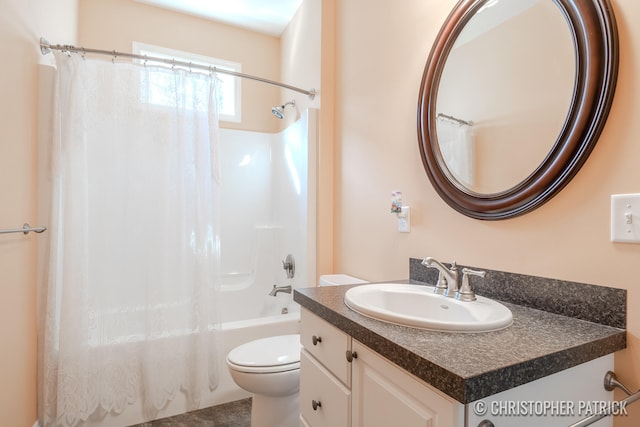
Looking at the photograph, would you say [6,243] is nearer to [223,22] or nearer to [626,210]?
[626,210]

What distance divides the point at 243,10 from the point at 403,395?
2978 mm

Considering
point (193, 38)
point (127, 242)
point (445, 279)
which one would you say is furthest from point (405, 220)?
point (193, 38)

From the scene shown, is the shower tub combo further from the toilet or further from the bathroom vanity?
the bathroom vanity

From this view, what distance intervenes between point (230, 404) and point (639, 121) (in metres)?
2.22

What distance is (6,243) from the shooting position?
1333 millimetres

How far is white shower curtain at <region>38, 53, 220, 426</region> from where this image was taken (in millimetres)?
1609

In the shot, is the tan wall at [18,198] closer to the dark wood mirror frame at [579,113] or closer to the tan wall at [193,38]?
the tan wall at [193,38]

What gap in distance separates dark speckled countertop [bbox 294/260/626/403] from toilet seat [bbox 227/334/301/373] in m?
0.71

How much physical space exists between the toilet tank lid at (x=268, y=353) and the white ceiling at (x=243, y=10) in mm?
2469

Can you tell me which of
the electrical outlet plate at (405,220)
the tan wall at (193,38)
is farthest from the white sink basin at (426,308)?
the tan wall at (193,38)

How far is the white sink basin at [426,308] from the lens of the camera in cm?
80

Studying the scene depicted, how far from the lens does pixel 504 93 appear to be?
110 cm

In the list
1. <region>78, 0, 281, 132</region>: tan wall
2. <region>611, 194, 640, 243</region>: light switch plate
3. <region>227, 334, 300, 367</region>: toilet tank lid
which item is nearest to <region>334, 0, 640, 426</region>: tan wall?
<region>611, 194, 640, 243</region>: light switch plate

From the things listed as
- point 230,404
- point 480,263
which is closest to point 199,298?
point 230,404
